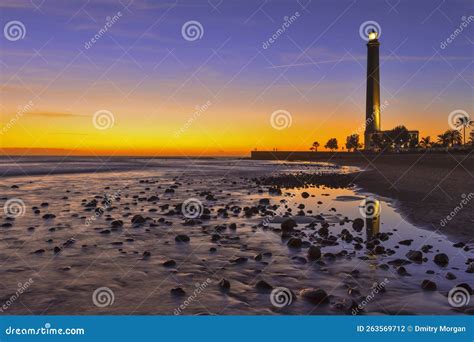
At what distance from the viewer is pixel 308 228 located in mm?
13320

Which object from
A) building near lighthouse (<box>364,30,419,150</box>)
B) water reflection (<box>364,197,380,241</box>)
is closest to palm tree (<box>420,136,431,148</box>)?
building near lighthouse (<box>364,30,419,150</box>)

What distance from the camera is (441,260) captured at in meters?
8.96

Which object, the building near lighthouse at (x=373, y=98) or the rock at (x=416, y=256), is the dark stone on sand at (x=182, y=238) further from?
the building near lighthouse at (x=373, y=98)

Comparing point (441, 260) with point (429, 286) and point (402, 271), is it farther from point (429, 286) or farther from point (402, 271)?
point (429, 286)

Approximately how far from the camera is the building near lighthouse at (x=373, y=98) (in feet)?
354

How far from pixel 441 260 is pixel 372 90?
10645 centimetres

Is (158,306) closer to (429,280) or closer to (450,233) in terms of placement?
(429,280)

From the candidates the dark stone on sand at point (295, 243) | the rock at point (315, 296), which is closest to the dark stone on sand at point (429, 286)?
the rock at point (315, 296)

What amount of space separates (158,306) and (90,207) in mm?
13183

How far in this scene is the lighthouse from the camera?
108 metres

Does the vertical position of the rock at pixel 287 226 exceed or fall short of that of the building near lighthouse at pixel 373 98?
it falls short

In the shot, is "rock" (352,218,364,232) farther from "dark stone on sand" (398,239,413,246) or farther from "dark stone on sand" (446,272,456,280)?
"dark stone on sand" (446,272,456,280)

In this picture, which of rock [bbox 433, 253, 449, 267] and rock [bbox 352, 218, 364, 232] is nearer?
rock [bbox 433, 253, 449, 267]

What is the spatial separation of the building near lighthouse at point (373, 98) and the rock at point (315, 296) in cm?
10743
